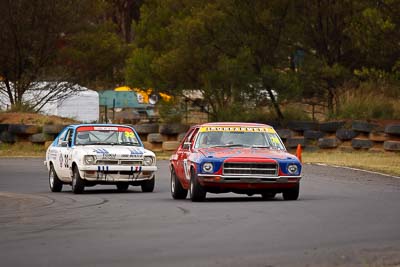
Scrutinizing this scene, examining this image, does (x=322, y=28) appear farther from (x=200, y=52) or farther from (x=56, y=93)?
(x=56, y=93)

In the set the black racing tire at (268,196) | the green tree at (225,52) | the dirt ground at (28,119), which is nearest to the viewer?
the black racing tire at (268,196)

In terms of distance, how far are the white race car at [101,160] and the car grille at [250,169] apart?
12.8ft

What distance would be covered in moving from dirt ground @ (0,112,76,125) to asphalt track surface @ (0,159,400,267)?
72.4 feet

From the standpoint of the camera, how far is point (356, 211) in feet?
49.5

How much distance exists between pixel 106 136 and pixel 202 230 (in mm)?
9779

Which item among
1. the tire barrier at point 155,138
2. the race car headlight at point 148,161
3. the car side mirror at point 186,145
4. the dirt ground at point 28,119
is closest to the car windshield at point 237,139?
the car side mirror at point 186,145

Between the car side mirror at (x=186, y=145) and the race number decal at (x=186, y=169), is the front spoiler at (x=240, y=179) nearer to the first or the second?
the race number decal at (x=186, y=169)

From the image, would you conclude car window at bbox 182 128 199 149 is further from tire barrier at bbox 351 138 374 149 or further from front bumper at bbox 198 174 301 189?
tire barrier at bbox 351 138 374 149

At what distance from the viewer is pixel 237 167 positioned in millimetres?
17344

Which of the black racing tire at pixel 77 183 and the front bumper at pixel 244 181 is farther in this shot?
the black racing tire at pixel 77 183

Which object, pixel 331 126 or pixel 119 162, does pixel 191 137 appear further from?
pixel 331 126

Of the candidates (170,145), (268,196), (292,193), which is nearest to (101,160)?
(268,196)

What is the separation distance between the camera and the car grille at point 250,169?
17.3 metres

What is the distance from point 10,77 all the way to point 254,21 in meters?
11.9
